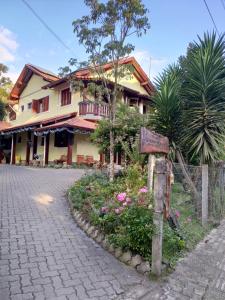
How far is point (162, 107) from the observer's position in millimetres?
7719

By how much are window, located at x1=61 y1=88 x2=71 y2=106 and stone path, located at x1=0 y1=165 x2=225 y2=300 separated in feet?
47.1

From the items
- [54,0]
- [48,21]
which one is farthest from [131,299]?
[48,21]

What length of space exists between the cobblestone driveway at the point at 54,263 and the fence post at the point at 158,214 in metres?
0.32

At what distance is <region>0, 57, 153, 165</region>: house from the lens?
17.7 m

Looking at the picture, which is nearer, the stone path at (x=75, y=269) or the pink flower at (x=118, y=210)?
the stone path at (x=75, y=269)

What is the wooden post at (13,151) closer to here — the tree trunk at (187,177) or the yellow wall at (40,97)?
the yellow wall at (40,97)

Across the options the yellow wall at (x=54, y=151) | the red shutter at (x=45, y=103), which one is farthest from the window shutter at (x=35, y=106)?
the yellow wall at (x=54, y=151)

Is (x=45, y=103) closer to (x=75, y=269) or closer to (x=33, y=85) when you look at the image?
(x=33, y=85)

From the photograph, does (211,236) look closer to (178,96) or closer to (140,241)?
(140,241)

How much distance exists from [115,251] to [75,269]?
2.70 ft

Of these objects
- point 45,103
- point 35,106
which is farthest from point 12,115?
point 45,103

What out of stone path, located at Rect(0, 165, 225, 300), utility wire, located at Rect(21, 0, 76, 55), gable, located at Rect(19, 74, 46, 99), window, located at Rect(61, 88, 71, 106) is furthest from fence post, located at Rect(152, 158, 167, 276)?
gable, located at Rect(19, 74, 46, 99)

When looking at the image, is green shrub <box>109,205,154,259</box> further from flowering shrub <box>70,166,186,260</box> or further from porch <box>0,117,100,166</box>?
porch <box>0,117,100,166</box>

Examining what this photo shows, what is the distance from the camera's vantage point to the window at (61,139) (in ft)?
62.5
